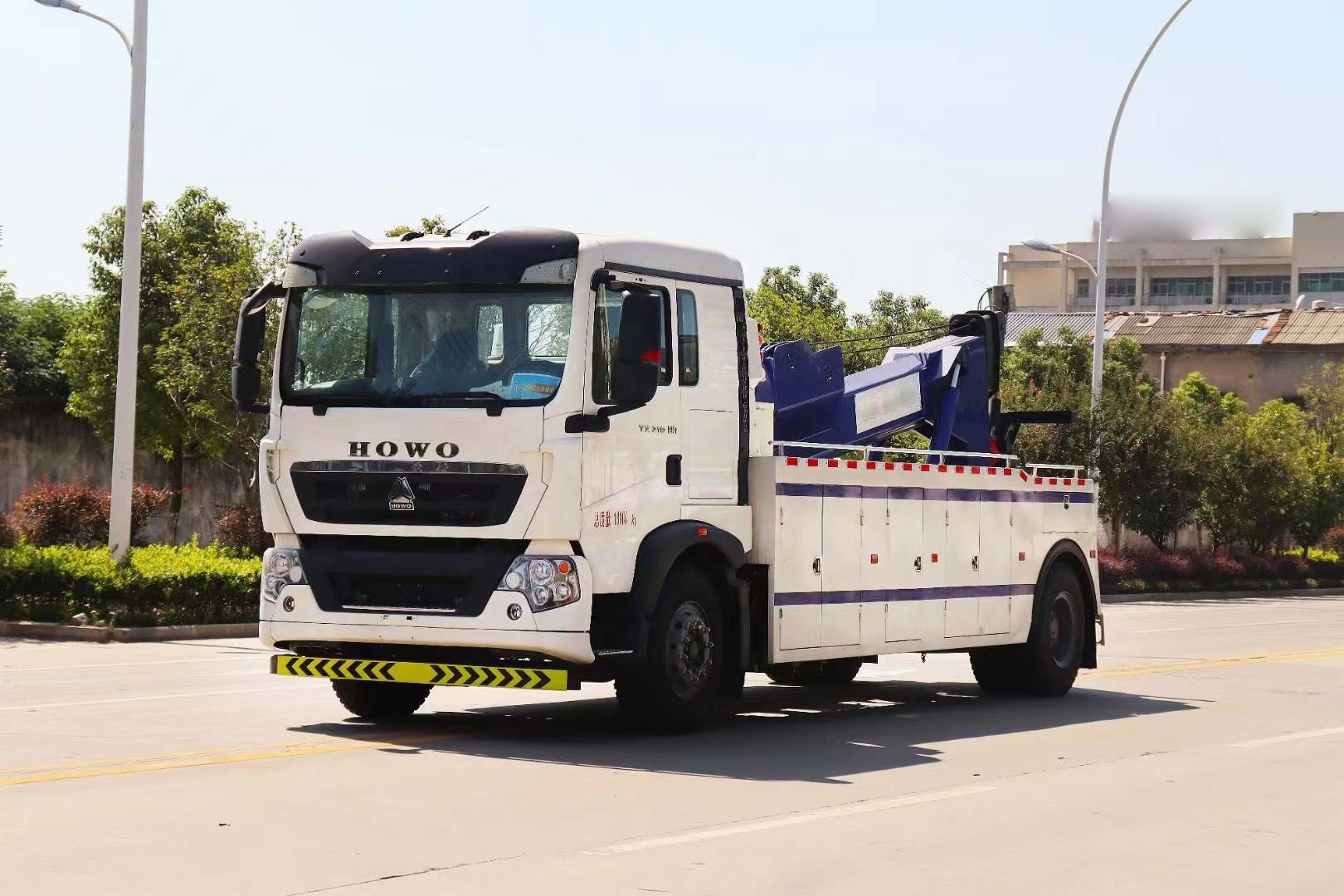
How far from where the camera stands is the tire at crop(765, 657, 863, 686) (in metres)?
16.0

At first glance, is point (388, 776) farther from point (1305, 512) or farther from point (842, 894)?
point (1305, 512)

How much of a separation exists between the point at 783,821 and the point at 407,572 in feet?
11.3

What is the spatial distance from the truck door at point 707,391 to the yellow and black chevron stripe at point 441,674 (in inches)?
60.4

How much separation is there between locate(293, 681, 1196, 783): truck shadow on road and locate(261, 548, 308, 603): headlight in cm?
97

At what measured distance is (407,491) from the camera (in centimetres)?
1146

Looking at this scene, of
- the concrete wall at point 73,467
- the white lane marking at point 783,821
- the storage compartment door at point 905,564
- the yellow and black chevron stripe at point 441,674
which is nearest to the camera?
the white lane marking at point 783,821

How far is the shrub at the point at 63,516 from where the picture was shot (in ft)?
98.5

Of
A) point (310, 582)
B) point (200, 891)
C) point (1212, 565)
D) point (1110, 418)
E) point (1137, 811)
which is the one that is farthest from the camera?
point (1212, 565)

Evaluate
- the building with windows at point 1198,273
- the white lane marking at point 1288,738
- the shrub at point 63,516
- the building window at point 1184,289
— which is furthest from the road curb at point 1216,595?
the building window at point 1184,289

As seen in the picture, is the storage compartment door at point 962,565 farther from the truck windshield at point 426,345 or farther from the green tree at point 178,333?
the green tree at point 178,333

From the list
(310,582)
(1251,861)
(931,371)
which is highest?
(931,371)

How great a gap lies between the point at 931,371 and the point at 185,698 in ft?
22.2

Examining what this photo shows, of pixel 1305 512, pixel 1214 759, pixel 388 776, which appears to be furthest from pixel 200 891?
pixel 1305 512

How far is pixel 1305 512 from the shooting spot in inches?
2083
